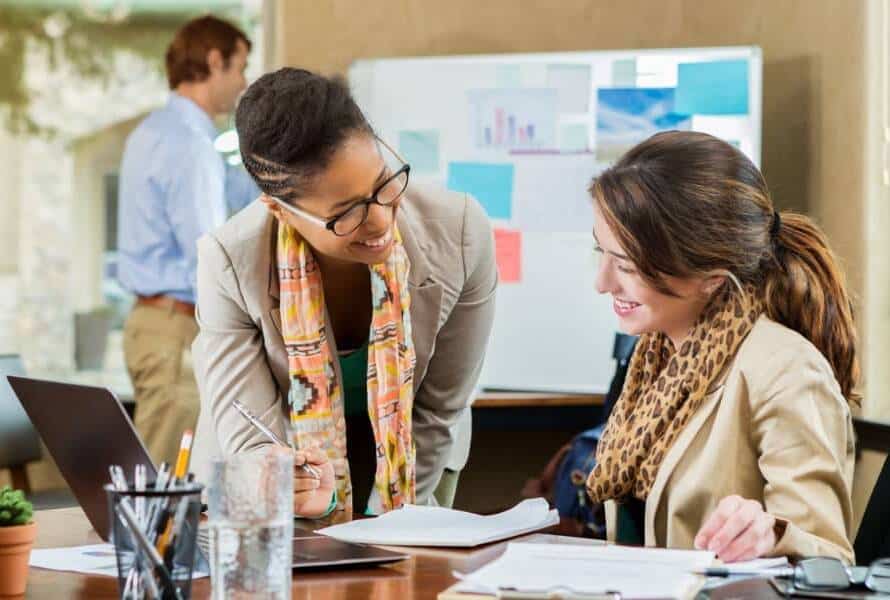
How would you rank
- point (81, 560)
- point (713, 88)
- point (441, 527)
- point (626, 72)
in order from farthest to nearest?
1. point (626, 72)
2. point (713, 88)
3. point (441, 527)
4. point (81, 560)

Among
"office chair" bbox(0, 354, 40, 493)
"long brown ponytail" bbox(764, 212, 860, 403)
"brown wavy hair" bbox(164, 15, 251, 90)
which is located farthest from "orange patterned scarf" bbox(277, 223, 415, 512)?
"brown wavy hair" bbox(164, 15, 251, 90)

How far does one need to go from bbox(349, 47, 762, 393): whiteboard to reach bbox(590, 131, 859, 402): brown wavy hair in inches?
85.7

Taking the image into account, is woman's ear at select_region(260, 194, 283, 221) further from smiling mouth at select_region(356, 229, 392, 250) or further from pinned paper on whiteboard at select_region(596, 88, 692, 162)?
pinned paper on whiteboard at select_region(596, 88, 692, 162)

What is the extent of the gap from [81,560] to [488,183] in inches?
105

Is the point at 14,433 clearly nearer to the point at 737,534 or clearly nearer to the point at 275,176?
the point at 275,176

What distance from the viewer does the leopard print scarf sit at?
1.78m

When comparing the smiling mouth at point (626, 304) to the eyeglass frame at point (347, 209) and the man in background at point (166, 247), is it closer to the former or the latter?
the eyeglass frame at point (347, 209)

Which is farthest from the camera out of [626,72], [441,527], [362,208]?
[626,72]

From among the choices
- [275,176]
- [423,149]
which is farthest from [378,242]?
[423,149]

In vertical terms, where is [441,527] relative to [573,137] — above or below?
below

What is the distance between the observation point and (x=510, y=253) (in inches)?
162

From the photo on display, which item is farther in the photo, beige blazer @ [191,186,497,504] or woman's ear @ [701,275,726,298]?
beige blazer @ [191,186,497,504]

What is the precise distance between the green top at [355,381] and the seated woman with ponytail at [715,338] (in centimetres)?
51

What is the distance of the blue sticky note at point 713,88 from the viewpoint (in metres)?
3.86
